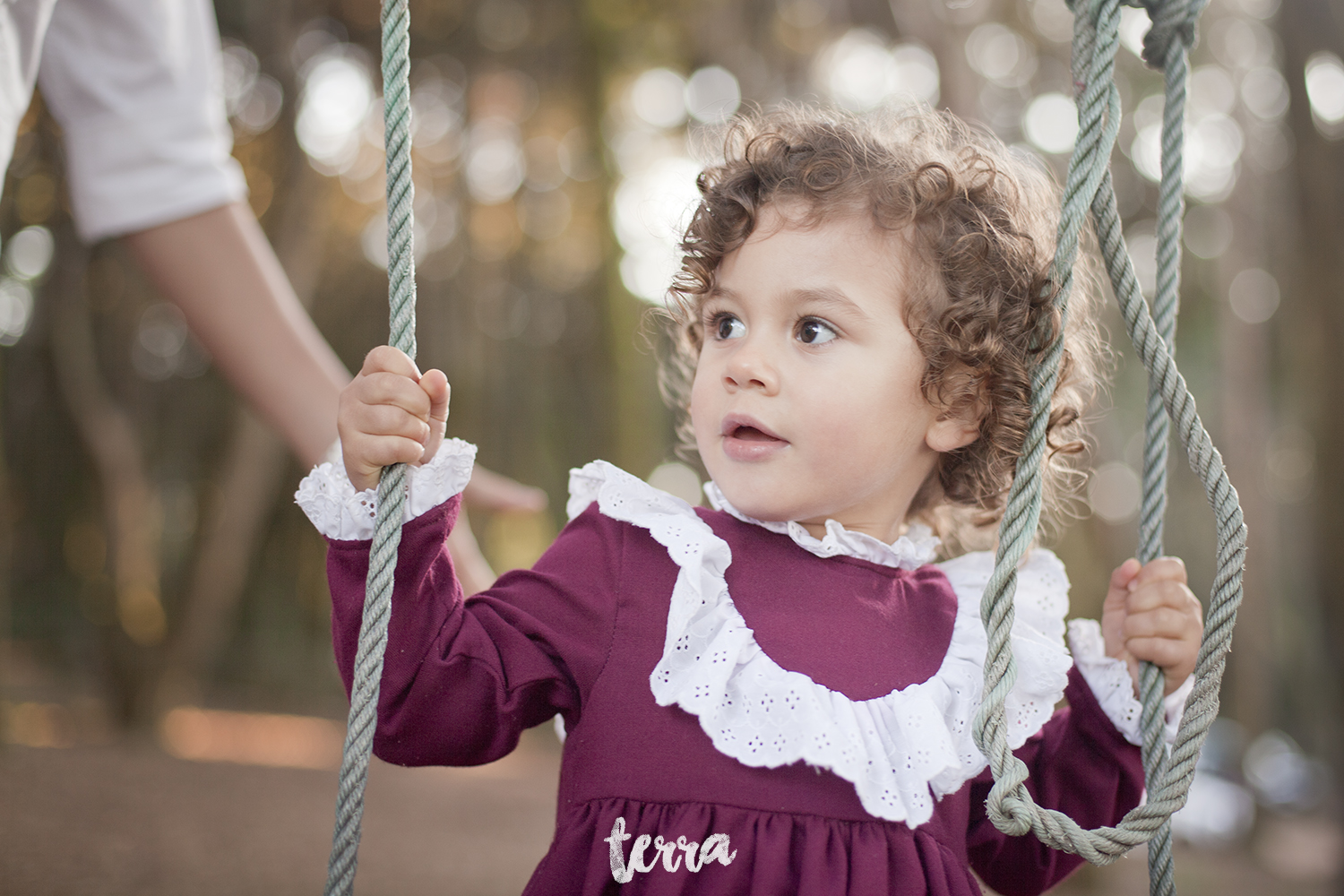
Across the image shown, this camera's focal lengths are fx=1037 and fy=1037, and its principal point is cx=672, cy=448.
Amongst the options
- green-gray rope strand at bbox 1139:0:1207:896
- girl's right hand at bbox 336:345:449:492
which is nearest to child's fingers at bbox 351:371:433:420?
girl's right hand at bbox 336:345:449:492

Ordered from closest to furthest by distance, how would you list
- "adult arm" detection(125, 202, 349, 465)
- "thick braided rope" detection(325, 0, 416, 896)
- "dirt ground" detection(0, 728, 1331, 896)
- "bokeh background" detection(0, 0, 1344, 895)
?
"thick braided rope" detection(325, 0, 416, 896) < "adult arm" detection(125, 202, 349, 465) < "dirt ground" detection(0, 728, 1331, 896) < "bokeh background" detection(0, 0, 1344, 895)

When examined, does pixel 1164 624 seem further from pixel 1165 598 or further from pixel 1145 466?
pixel 1145 466

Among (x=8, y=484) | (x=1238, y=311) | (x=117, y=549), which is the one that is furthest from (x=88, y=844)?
(x=1238, y=311)

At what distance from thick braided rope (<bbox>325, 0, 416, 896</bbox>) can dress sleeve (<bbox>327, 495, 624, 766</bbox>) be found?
0.14 ft

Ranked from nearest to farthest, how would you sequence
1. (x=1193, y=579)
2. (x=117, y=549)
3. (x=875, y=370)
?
(x=875, y=370), (x=117, y=549), (x=1193, y=579)

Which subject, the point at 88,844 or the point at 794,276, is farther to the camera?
the point at 88,844

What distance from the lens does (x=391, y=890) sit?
12.0 feet

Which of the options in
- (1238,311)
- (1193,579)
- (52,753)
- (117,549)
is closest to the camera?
(52,753)

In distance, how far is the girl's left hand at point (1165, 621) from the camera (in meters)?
1.50

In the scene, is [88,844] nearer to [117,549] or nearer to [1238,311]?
[117,549]

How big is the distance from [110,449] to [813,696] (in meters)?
6.35

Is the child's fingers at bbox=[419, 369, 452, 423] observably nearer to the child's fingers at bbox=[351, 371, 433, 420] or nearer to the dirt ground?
the child's fingers at bbox=[351, 371, 433, 420]

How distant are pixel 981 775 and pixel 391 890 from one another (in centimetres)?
283

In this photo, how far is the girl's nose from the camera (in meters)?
1.35
